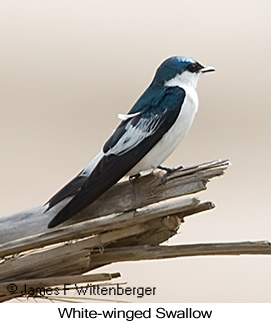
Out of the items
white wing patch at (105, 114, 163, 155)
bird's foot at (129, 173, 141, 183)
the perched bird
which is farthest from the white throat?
bird's foot at (129, 173, 141, 183)

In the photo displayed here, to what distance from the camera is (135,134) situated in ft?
3.37

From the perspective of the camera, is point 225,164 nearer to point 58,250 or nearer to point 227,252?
point 227,252

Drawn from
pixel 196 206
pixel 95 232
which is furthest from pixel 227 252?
pixel 95 232

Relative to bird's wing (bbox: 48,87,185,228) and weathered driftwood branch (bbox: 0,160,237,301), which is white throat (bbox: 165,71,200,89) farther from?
weathered driftwood branch (bbox: 0,160,237,301)

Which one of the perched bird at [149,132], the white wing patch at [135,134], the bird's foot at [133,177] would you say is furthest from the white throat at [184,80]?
the bird's foot at [133,177]

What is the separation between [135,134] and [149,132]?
2cm

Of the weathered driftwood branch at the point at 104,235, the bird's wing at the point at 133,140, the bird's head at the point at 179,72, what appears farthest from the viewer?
the bird's head at the point at 179,72

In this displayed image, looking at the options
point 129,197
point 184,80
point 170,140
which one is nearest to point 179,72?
point 184,80

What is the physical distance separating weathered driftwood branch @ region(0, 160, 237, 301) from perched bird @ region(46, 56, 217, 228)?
0.23 feet

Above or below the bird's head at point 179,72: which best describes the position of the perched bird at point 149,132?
below

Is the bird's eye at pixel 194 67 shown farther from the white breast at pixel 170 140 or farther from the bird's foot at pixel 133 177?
the bird's foot at pixel 133 177

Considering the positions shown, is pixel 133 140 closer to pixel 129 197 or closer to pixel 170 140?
pixel 170 140

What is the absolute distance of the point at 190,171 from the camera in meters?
0.84

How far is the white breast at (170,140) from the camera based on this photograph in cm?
101
